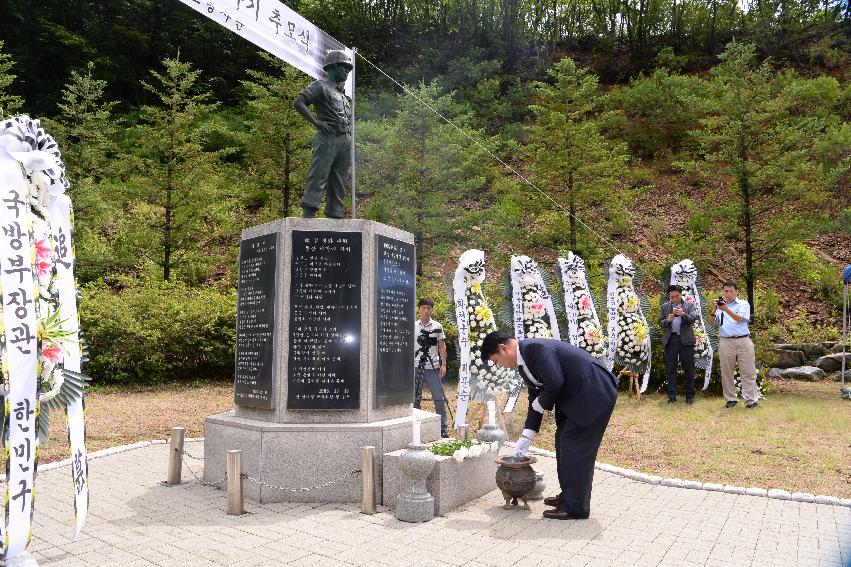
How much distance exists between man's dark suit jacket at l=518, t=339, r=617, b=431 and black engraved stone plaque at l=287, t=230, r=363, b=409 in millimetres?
1565

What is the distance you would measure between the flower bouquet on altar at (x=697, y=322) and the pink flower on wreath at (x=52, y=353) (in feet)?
30.8

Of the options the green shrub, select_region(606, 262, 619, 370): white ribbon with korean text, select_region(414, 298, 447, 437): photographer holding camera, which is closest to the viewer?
select_region(414, 298, 447, 437): photographer holding camera

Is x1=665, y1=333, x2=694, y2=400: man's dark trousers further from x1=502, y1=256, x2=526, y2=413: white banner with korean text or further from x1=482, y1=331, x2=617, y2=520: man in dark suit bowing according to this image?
x1=482, y1=331, x2=617, y2=520: man in dark suit bowing

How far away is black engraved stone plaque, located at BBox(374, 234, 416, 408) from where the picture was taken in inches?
225

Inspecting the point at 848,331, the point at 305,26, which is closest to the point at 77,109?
the point at 305,26

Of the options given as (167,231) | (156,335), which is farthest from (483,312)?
(167,231)

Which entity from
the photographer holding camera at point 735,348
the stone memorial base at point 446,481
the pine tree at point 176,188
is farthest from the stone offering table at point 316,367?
the pine tree at point 176,188

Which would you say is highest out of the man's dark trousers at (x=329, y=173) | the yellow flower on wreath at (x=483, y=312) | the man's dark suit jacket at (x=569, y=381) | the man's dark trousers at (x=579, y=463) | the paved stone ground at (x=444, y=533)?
the man's dark trousers at (x=329, y=173)

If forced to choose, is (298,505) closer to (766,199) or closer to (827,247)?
(766,199)

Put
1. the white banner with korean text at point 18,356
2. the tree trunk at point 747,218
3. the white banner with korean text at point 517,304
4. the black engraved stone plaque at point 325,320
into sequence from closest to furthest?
the white banner with korean text at point 18,356
the black engraved stone plaque at point 325,320
the white banner with korean text at point 517,304
the tree trunk at point 747,218

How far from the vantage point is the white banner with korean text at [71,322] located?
4.27 metres

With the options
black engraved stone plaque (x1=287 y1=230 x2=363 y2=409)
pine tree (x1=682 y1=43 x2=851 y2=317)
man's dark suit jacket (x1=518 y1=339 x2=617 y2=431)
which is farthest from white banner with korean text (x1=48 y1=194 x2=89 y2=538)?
pine tree (x1=682 y1=43 x2=851 y2=317)

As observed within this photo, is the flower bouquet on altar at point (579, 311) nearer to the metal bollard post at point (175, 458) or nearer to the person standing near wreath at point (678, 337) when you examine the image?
the person standing near wreath at point (678, 337)

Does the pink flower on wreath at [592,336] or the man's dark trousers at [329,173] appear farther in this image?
the pink flower on wreath at [592,336]
